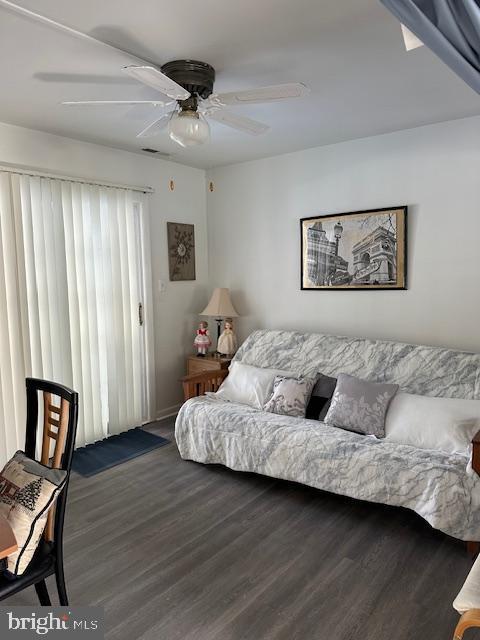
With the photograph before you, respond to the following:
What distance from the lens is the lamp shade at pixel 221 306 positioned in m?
4.25

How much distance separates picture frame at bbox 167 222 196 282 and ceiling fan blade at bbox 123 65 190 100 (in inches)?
89.8

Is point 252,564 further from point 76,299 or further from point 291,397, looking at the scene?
point 76,299

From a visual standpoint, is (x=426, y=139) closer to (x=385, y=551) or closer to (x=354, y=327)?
(x=354, y=327)

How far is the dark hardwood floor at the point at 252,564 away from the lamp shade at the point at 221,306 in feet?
5.41

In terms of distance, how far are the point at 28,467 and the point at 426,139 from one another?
324cm

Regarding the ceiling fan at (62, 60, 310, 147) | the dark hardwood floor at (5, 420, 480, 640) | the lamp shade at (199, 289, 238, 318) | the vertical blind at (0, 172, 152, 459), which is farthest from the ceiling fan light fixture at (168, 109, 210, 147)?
the lamp shade at (199, 289, 238, 318)

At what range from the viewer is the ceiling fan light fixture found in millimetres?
2133

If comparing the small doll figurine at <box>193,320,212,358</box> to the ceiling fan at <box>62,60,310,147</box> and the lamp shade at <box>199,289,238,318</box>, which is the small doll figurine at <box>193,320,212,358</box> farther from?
the ceiling fan at <box>62,60,310,147</box>

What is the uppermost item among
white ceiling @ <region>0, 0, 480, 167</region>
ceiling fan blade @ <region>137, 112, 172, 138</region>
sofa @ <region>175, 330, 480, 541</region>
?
white ceiling @ <region>0, 0, 480, 167</region>

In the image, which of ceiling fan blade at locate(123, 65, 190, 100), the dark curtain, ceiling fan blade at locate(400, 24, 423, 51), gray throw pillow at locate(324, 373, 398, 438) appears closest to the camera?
the dark curtain

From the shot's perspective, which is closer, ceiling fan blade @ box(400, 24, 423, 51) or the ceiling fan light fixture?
ceiling fan blade @ box(400, 24, 423, 51)

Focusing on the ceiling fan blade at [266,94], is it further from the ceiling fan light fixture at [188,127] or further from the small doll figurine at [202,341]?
the small doll figurine at [202,341]

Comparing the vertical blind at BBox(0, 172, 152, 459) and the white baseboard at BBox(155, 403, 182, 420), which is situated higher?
the vertical blind at BBox(0, 172, 152, 459)

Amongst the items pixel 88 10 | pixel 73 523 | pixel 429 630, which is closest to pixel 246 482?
pixel 73 523
